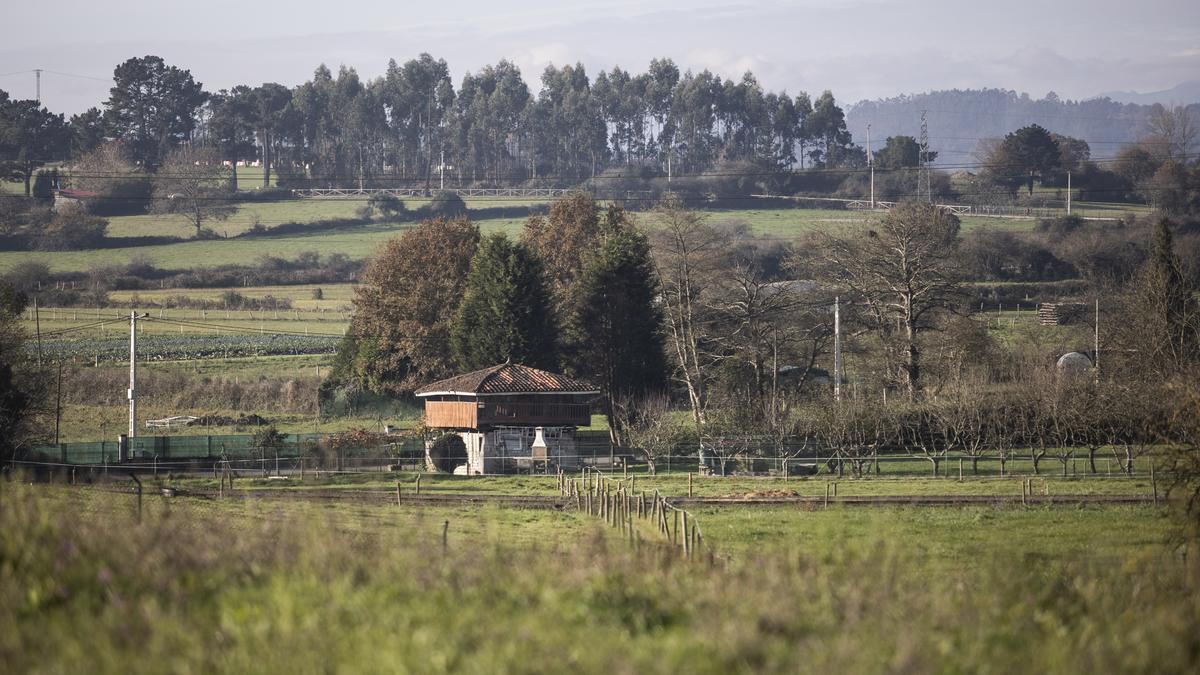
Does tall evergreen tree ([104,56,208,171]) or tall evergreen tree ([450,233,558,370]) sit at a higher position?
tall evergreen tree ([104,56,208,171])

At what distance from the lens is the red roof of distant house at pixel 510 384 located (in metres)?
63.3

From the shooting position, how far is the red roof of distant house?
6328 centimetres

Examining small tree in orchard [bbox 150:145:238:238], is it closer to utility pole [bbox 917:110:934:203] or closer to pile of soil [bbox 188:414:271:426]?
pile of soil [bbox 188:414:271:426]

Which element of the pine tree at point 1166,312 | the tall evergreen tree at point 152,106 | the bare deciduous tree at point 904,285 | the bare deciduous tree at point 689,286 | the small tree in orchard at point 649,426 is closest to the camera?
the small tree in orchard at point 649,426

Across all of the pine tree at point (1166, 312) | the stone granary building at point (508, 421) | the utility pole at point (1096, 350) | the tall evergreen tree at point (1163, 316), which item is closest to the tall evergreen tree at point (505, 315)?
the stone granary building at point (508, 421)

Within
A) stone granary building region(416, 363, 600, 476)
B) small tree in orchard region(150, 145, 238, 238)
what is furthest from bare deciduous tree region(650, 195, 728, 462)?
small tree in orchard region(150, 145, 238, 238)

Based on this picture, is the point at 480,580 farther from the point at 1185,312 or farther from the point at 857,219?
the point at 857,219

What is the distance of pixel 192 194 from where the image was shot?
506ft

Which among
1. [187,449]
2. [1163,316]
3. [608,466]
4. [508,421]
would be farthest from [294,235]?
[1163,316]

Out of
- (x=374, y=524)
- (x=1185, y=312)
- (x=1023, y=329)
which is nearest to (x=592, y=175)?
(x=1023, y=329)

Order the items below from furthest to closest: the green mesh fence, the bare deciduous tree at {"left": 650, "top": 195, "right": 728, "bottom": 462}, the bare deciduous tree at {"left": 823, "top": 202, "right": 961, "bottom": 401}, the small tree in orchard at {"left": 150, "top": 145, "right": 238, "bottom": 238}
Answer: the small tree in orchard at {"left": 150, "top": 145, "right": 238, "bottom": 238}
the bare deciduous tree at {"left": 650, "top": 195, "right": 728, "bottom": 462}
the bare deciduous tree at {"left": 823, "top": 202, "right": 961, "bottom": 401}
the green mesh fence

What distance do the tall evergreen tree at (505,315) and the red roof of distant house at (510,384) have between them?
7.89 meters

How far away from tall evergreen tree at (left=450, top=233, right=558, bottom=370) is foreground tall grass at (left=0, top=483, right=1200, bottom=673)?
2258 inches

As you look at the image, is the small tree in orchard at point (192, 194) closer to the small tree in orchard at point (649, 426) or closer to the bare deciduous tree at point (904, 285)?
the small tree in orchard at point (649, 426)
